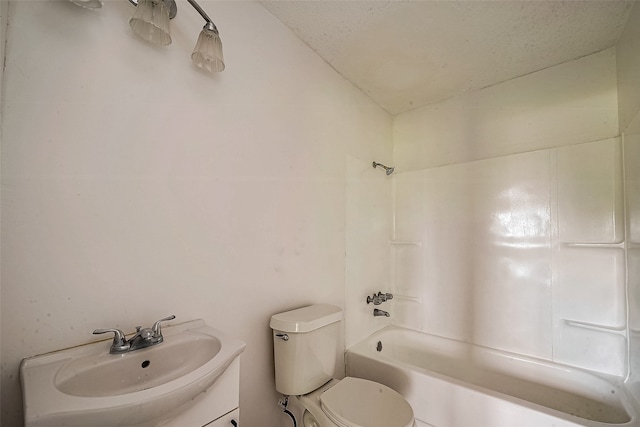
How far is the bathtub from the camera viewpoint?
126 centimetres

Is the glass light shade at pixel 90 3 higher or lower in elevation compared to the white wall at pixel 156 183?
higher

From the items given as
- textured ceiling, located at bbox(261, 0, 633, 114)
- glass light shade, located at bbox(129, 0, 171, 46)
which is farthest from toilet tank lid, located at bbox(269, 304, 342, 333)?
textured ceiling, located at bbox(261, 0, 633, 114)

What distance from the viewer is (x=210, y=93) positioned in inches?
45.7

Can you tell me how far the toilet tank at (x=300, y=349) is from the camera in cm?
125

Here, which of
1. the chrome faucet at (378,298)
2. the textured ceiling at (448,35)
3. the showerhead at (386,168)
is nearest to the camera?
the textured ceiling at (448,35)

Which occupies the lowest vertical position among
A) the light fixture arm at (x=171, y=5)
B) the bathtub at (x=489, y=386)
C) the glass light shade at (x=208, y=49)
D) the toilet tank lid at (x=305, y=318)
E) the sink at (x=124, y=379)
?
the bathtub at (x=489, y=386)

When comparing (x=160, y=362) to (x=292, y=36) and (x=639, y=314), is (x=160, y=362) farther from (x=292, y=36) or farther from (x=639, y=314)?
(x=639, y=314)

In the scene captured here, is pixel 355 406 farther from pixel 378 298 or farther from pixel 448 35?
pixel 448 35

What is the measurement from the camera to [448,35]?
1.54m

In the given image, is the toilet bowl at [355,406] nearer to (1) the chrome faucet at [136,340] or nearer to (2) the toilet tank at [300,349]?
(2) the toilet tank at [300,349]

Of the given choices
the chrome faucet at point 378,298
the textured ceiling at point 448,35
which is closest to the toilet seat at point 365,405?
the chrome faucet at point 378,298

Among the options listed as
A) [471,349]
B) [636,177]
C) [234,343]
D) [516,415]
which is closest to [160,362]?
[234,343]

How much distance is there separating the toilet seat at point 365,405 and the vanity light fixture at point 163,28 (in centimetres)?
157

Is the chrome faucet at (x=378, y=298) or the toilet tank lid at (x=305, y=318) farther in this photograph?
the chrome faucet at (x=378, y=298)
